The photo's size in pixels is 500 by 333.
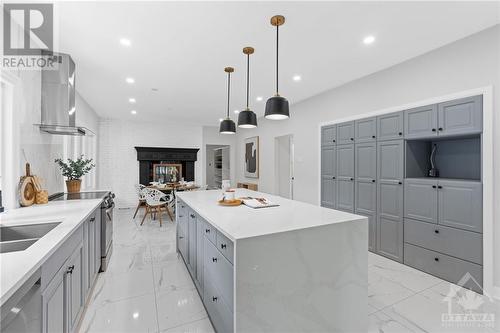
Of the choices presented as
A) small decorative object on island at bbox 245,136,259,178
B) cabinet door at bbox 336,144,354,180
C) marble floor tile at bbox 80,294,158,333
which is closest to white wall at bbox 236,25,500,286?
cabinet door at bbox 336,144,354,180

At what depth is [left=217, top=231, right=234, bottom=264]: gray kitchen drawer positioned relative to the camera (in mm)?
1474

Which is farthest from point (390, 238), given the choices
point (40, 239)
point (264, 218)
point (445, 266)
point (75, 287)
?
point (40, 239)

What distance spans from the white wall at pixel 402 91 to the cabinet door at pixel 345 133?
0.22 m

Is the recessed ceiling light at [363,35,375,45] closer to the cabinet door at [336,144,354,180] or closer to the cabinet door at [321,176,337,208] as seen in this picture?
the cabinet door at [336,144,354,180]

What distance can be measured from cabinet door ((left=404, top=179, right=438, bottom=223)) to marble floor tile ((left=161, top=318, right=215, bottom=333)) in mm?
2814

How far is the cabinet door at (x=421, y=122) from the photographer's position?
2832 millimetres

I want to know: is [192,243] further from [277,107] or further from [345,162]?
[345,162]

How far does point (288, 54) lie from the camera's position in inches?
118

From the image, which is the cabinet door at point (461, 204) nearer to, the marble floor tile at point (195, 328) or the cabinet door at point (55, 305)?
the marble floor tile at point (195, 328)

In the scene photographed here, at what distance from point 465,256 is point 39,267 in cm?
374

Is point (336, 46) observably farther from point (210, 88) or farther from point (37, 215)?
point (37, 215)

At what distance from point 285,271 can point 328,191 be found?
313cm

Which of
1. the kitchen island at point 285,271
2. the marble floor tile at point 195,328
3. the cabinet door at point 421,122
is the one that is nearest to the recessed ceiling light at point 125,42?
the kitchen island at point 285,271

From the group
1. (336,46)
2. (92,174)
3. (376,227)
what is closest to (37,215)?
(336,46)
